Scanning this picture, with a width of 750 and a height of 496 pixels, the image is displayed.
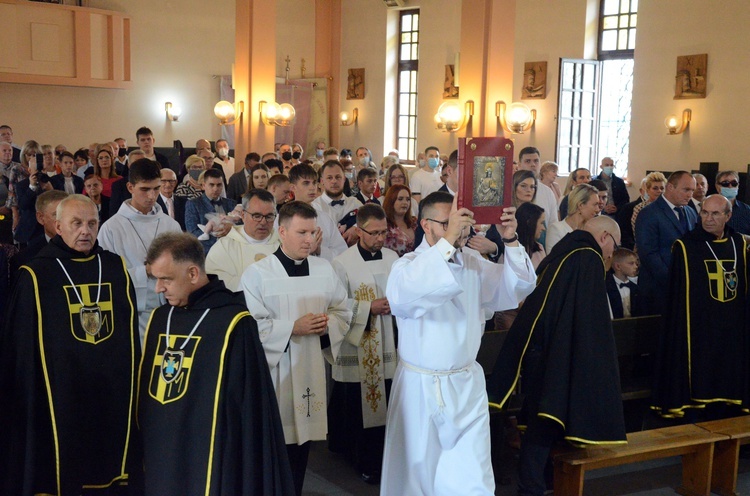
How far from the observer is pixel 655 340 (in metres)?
6.25

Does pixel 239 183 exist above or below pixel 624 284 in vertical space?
above

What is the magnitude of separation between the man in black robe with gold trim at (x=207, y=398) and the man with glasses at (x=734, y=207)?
18.8 feet

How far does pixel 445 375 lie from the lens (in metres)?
4.16

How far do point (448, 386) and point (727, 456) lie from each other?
8.22 ft

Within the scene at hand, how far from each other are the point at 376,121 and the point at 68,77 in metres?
7.26

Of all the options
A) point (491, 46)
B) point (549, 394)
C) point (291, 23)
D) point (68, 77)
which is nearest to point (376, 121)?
point (291, 23)

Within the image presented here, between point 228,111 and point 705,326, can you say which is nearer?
point 705,326

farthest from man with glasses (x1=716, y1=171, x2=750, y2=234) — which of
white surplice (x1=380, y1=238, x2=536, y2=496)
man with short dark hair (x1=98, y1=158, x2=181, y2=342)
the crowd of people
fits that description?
man with short dark hair (x1=98, y1=158, x2=181, y2=342)

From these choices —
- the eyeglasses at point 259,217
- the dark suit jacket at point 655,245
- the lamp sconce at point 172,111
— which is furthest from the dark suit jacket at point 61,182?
the lamp sconce at point 172,111

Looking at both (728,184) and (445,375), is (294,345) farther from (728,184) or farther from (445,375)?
(728,184)

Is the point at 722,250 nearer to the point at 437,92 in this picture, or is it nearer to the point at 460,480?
the point at 460,480

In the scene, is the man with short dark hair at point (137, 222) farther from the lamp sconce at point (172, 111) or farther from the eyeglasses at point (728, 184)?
the lamp sconce at point (172, 111)

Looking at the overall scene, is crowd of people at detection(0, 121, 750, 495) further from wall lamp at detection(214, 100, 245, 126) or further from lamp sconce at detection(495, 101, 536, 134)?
wall lamp at detection(214, 100, 245, 126)

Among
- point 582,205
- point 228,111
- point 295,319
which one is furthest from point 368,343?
point 228,111
